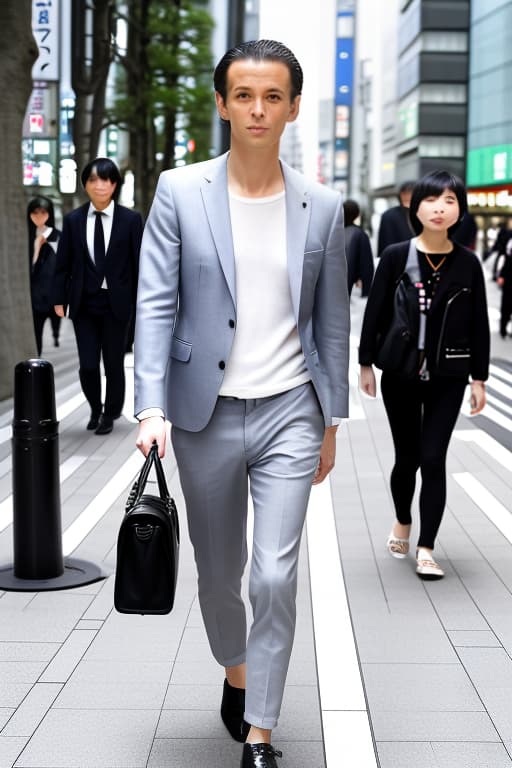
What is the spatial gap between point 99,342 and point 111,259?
2.13ft

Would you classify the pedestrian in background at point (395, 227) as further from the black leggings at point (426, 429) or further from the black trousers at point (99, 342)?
the black leggings at point (426, 429)

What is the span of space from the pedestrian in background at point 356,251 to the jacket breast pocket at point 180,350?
26.2 feet

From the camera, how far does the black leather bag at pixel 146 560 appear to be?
3555mm

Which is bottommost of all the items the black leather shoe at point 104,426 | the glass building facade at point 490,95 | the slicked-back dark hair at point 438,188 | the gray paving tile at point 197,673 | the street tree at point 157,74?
the gray paving tile at point 197,673

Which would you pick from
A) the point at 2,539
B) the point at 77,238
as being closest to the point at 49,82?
the point at 77,238

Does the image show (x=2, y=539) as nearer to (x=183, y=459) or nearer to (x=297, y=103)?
(x=183, y=459)

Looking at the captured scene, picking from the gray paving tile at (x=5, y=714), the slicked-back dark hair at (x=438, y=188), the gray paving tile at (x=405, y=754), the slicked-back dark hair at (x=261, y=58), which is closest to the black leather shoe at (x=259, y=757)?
the gray paving tile at (x=405, y=754)

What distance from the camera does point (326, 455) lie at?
4027 mm

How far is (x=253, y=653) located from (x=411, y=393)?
2.63m

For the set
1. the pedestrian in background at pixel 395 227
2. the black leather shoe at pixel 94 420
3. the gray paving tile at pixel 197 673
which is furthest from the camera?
the pedestrian in background at pixel 395 227

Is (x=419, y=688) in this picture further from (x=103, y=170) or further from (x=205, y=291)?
(x=103, y=170)

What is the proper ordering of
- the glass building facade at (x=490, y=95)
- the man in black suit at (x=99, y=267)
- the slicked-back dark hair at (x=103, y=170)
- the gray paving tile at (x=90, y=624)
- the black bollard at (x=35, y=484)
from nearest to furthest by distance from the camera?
the gray paving tile at (x=90, y=624) → the black bollard at (x=35, y=484) → the slicked-back dark hair at (x=103, y=170) → the man in black suit at (x=99, y=267) → the glass building facade at (x=490, y=95)

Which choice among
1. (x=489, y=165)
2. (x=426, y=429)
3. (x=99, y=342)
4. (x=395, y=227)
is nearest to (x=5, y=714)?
(x=426, y=429)

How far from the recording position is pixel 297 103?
3.79 meters
